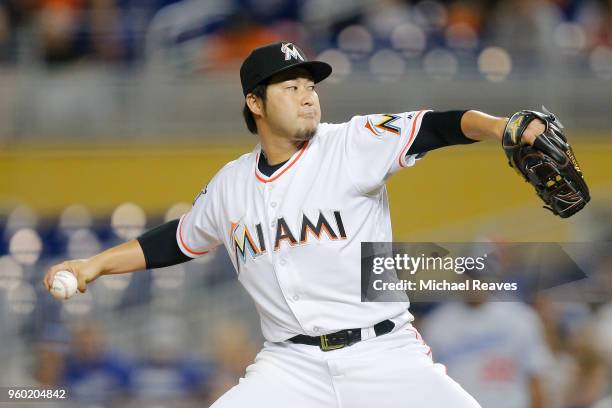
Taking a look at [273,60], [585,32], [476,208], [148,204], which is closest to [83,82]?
[148,204]

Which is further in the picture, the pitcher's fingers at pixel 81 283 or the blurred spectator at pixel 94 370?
the blurred spectator at pixel 94 370

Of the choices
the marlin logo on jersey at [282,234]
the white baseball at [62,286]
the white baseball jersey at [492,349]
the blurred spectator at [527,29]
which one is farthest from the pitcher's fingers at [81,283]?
the blurred spectator at [527,29]

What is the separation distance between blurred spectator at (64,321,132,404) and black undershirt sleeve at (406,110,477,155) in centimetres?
321

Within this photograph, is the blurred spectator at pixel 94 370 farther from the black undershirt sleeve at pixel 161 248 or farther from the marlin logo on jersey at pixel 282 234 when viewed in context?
the marlin logo on jersey at pixel 282 234

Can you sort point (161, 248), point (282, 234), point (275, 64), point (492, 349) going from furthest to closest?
point (492, 349) → point (161, 248) → point (275, 64) → point (282, 234)

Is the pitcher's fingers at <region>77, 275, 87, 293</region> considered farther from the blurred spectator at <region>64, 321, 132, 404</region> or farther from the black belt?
the blurred spectator at <region>64, 321, 132, 404</region>

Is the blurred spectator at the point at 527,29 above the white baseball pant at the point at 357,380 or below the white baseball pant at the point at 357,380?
above

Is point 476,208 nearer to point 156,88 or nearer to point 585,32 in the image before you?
point 585,32

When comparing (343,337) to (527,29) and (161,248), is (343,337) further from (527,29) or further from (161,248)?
(527,29)

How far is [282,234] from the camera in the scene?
3393 mm

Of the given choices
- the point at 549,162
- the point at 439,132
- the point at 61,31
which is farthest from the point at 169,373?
the point at 549,162

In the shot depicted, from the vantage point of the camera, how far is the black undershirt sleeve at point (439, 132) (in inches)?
122

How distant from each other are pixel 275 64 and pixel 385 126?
466 mm

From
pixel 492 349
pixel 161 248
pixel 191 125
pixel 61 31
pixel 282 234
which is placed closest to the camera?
pixel 282 234
